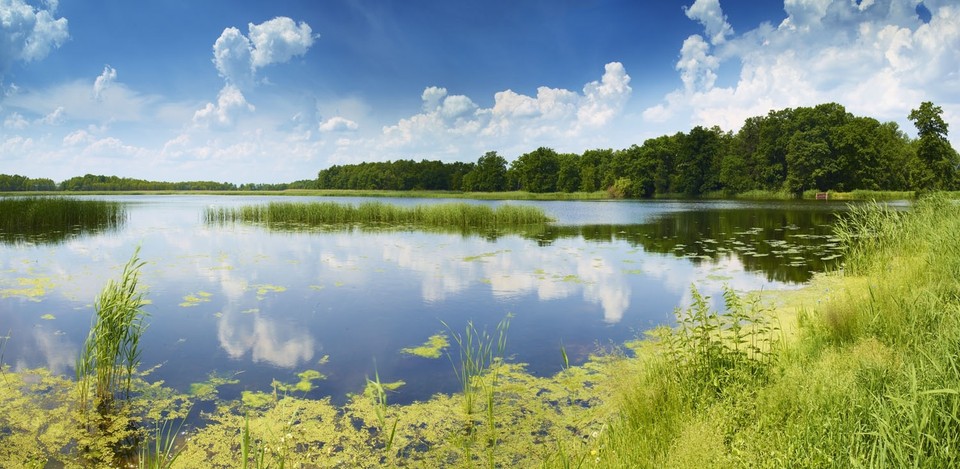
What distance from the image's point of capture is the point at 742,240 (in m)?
21.8

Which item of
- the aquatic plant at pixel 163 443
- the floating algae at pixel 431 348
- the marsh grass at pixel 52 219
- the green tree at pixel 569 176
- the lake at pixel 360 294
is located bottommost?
the aquatic plant at pixel 163 443

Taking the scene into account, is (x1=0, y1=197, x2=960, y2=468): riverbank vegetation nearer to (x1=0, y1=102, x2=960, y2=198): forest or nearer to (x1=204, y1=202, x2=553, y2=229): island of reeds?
(x1=204, y1=202, x2=553, y2=229): island of reeds

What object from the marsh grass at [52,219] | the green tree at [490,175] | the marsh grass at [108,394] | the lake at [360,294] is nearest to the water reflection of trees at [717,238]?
the lake at [360,294]

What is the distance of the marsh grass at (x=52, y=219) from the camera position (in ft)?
78.2

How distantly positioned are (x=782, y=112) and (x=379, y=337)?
81514 millimetres

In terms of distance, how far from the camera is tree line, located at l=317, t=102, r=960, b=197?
64.1 meters

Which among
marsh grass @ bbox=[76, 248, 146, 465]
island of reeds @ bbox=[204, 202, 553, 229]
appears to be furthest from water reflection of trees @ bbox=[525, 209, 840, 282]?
marsh grass @ bbox=[76, 248, 146, 465]

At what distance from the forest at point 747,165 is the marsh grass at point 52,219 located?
6889 cm

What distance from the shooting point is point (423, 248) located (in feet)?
64.1

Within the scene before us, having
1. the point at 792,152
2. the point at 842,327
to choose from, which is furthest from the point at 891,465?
the point at 792,152

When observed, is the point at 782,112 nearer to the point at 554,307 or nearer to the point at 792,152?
the point at 792,152

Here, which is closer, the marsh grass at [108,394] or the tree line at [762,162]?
the marsh grass at [108,394]

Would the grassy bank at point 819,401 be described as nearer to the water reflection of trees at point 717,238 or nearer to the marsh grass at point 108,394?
the marsh grass at point 108,394

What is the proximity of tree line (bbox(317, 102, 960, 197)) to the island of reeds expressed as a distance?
2011 inches
